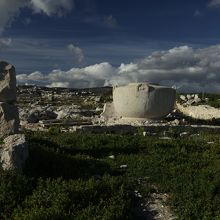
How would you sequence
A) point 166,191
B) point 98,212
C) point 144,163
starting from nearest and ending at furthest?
point 98,212, point 166,191, point 144,163

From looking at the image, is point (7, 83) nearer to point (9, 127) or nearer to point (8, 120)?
point (8, 120)

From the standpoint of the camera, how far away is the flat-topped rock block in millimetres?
16016

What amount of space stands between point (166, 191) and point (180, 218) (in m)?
1.32

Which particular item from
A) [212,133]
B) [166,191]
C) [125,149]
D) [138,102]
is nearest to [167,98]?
[138,102]

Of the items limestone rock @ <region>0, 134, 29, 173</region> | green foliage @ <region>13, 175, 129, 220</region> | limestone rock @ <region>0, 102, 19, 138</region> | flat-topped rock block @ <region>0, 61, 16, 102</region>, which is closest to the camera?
green foliage @ <region>13, 175, 129, 220</region>

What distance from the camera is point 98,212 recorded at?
1013cm

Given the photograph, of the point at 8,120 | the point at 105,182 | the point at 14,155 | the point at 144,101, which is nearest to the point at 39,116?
the point at 144,101

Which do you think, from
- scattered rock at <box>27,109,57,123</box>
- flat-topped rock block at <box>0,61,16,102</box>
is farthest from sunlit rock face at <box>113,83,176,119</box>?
flat-topped rock block at <box>0,61,16,102</box>

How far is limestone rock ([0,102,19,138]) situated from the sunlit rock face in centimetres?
1035

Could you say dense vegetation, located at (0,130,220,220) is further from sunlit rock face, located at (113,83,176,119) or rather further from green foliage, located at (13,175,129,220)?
sunlit rock face, located at (113,83,176,119)

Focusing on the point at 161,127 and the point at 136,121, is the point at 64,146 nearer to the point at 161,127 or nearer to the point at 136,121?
the point at 161,127

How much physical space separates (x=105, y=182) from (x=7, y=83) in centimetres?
582

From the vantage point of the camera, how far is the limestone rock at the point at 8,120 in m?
14.9

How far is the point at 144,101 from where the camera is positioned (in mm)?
25312
